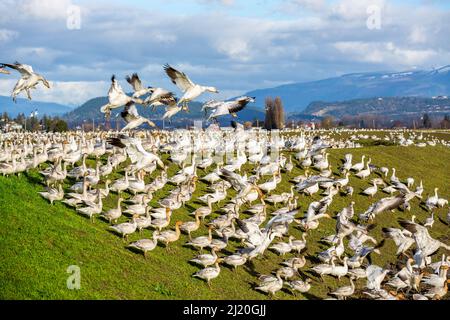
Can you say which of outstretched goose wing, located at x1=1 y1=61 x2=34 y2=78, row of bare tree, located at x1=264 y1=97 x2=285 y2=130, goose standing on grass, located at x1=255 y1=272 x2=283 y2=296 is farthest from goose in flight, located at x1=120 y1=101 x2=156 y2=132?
row of bare tree, located at x1=264 y1=97 x2=285 y2=130

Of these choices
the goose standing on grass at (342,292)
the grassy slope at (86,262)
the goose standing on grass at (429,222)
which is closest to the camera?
the grassy slope at (86,262)

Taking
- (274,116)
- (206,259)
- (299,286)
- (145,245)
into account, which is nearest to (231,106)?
(206,259)

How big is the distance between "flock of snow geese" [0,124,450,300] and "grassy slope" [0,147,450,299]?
1.30 feet

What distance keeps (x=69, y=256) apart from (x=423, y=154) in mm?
44468

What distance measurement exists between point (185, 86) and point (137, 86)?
2088 millimetres

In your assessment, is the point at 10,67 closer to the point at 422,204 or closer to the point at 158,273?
the point at 158,273

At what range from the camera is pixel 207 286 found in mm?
23469

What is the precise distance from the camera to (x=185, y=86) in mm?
24562

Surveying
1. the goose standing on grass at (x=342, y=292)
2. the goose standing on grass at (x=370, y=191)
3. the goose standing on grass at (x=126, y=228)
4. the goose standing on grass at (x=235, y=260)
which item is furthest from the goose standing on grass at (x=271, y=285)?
the goose standing on grass at (x=370, y=191)

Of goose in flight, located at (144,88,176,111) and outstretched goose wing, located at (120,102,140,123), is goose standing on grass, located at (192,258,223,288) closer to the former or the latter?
goose in flight, located at (144,88,176,111)

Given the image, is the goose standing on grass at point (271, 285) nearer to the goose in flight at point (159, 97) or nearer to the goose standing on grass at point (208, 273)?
the goose standing on grass at point (208, 273)

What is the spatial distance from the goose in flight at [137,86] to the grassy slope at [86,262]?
505 cm

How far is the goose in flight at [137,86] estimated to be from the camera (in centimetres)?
2520

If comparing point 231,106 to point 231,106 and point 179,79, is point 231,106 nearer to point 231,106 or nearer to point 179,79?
point 231,106
